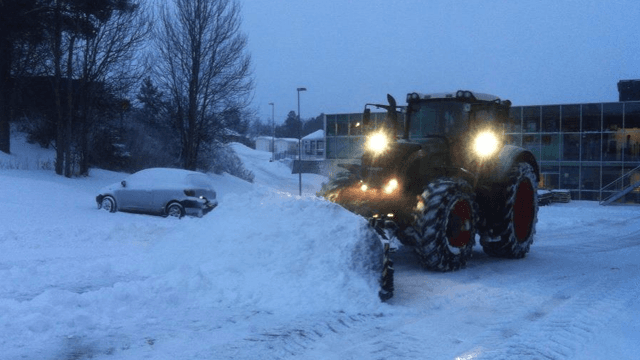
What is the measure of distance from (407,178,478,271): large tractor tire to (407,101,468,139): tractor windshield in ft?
4.86

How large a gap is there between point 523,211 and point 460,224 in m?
2.87

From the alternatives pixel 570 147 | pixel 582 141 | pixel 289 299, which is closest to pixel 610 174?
pixel 582 141

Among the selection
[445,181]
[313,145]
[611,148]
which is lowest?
[445,181]

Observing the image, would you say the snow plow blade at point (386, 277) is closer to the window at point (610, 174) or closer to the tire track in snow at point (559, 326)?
the tire track in snow at point (559, 326)

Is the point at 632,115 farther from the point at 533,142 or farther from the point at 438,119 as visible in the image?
the point at 438,119

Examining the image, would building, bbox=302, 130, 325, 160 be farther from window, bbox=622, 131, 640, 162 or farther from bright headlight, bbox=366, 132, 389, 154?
bright headlight, bbox=366, 132, 389, 154

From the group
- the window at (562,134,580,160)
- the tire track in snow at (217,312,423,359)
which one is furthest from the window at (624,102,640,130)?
the tire track in snow at (217,312,423,359)

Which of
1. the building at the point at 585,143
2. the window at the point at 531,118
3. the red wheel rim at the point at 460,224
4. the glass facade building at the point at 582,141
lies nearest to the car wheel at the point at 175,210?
the red wheel rim at the point at 460,224

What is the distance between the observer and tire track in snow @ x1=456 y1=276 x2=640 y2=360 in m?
6.13

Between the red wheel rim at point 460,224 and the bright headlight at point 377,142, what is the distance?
1690mm

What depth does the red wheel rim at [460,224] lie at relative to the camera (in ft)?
33.6

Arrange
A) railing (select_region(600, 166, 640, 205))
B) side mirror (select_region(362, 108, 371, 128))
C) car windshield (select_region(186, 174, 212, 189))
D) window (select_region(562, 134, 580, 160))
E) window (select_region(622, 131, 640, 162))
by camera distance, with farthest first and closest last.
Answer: window (select_region(562, 134, 580, 160)), window (select_region(622, 131, 640, 162)), railing (select_region(600, 166, 640, 205)), car windshield (select_region(186, 174, 212, 189)), side mirror (select_region(362, 108, 371, 128))

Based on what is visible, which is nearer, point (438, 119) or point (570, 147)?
point (438, 119)

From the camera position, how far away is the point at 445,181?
392 inches
